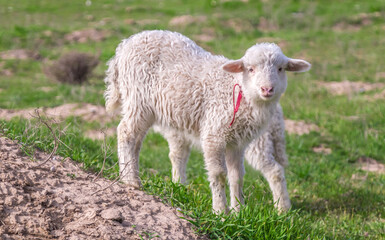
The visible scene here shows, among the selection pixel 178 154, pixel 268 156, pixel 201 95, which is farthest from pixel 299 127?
pixel 201 95

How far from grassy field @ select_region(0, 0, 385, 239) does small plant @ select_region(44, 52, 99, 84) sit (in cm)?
38

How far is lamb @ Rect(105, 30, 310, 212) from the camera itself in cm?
482

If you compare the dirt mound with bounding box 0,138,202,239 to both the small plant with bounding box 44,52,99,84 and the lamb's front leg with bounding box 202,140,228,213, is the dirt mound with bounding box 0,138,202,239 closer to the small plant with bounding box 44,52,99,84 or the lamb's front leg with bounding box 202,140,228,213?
the lamb's front leg with bounding box 202,140,228,213

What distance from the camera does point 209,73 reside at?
201 inches

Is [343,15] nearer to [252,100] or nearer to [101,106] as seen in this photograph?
[101,106]

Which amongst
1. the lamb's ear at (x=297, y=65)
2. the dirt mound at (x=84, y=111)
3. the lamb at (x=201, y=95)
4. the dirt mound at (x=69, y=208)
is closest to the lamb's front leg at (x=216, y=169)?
the lamb at (x=201, y=95)

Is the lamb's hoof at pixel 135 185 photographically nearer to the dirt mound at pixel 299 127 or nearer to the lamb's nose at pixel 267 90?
the lamb's nose at pixel 267 90

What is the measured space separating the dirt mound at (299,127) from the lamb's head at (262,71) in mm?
4351

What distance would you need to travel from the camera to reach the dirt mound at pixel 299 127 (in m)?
9.16

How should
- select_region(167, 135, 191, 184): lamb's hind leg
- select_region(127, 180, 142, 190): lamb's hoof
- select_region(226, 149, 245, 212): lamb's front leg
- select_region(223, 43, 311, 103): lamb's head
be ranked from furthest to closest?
select_region(167, 135, 191, 184): lamb's hind leg < select_region(226, 149, 245, 212): lamb's front leg < select_region(223, 43, 311, 103): lamb's head < select_region(127, 180, 142, 190): lamb's hoof

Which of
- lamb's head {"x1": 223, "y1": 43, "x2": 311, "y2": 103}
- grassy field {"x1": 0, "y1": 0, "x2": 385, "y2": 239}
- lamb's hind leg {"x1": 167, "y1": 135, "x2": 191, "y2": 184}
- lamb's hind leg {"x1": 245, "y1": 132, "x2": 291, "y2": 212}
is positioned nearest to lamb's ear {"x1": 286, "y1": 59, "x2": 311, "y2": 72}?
lamb's head {"x1": 223, "y1": 43, "x2": 311, "y2": 103}

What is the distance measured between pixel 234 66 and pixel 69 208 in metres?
2.19

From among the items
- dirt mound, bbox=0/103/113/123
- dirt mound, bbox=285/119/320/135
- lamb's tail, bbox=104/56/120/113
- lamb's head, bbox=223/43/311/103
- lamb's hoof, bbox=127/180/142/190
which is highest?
lamb's head, bbox=223/43/311/103

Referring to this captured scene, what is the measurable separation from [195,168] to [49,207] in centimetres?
422
